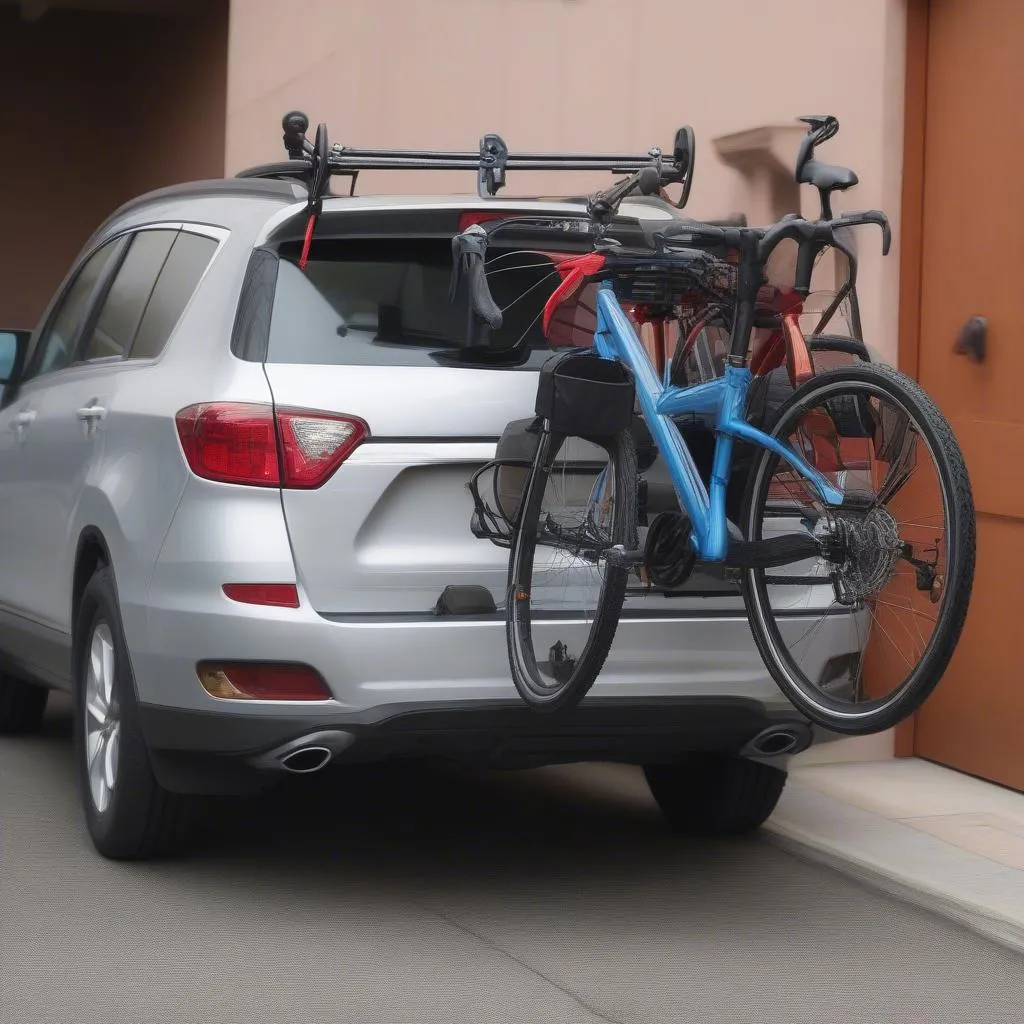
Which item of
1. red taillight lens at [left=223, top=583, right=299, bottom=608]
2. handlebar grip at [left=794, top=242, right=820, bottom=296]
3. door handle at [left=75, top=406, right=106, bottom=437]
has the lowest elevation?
red taillight lens at [left=223, top=583, right=299, bottom=608]

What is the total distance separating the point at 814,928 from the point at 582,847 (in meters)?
1.07

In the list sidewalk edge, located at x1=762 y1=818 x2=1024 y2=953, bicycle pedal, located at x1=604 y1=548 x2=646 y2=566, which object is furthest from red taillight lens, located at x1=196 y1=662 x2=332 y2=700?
sidewalk edge, located at x1=762 y1=818 x2=1024 y2=953

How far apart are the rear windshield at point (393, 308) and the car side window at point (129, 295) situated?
94 centimetres

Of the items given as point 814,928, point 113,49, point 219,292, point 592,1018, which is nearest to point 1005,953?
point 814,928

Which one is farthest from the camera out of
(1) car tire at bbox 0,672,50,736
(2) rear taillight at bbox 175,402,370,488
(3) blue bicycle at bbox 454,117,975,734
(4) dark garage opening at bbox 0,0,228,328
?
(4) dark garage opening at bbox 0,0,228,328

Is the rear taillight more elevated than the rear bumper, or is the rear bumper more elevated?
the rear taillight

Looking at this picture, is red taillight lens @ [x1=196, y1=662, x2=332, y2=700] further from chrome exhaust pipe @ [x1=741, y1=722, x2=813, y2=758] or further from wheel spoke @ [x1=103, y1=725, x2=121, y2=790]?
chrome exhaust pipe @ [x1=741, y1=722, x2=813, y2=758]

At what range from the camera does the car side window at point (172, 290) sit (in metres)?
5.52

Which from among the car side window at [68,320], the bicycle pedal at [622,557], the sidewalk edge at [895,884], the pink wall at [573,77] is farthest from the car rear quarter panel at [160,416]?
the pink wall at [573,77]

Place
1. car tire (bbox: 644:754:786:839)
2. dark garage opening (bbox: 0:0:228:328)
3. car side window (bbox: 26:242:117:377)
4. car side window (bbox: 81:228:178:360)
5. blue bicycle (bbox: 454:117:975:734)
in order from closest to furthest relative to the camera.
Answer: blue bicycle (bbox: 454:117:975:734) < car side window (bbox: 81:228:178:360) < car tire (bbox: 644:754:786:839) < car side window (bbox: 26:242:117:377) < dark garage opening (bbox: 0:0:228:328)

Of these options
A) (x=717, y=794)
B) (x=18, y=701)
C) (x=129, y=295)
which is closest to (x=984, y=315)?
(x=717, y=794)

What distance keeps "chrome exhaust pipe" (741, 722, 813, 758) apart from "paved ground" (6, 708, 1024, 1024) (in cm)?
44

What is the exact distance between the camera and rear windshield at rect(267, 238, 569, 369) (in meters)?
5.05

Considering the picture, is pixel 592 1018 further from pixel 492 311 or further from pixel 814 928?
pixel 492 311
